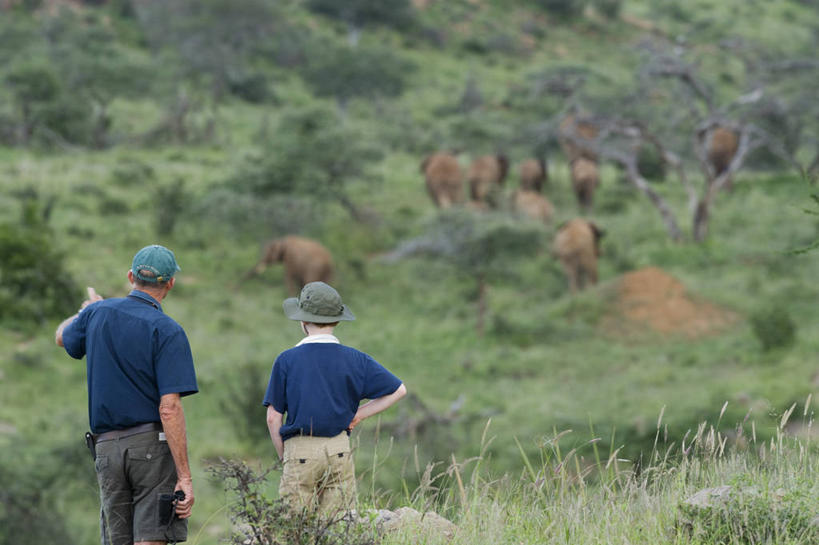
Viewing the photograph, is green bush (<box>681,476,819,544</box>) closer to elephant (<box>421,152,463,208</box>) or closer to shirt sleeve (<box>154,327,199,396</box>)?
shirt sleeve (<box>154,327,199,396</box>)

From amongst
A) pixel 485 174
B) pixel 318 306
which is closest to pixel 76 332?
pixel 318 306

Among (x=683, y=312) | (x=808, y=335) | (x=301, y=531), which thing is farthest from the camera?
(x=683, y=312)

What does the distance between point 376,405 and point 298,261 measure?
1409cm

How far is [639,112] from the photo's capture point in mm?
27188

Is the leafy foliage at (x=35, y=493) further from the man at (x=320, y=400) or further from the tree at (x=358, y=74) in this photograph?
the tree at (x=358, y=74)

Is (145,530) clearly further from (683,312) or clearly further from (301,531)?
(683,312)

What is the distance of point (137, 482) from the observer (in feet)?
12.6

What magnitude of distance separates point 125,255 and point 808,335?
11527mm

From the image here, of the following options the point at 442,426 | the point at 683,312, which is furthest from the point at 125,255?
the point at 683,312

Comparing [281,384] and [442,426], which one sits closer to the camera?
[281,384]

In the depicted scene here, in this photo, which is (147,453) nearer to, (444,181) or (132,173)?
(132,173)

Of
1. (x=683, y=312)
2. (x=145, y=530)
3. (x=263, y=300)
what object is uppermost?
(x=145, y=530)

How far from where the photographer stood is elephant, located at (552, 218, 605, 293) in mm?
18594

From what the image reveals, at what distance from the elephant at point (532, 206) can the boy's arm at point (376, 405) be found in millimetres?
17423
